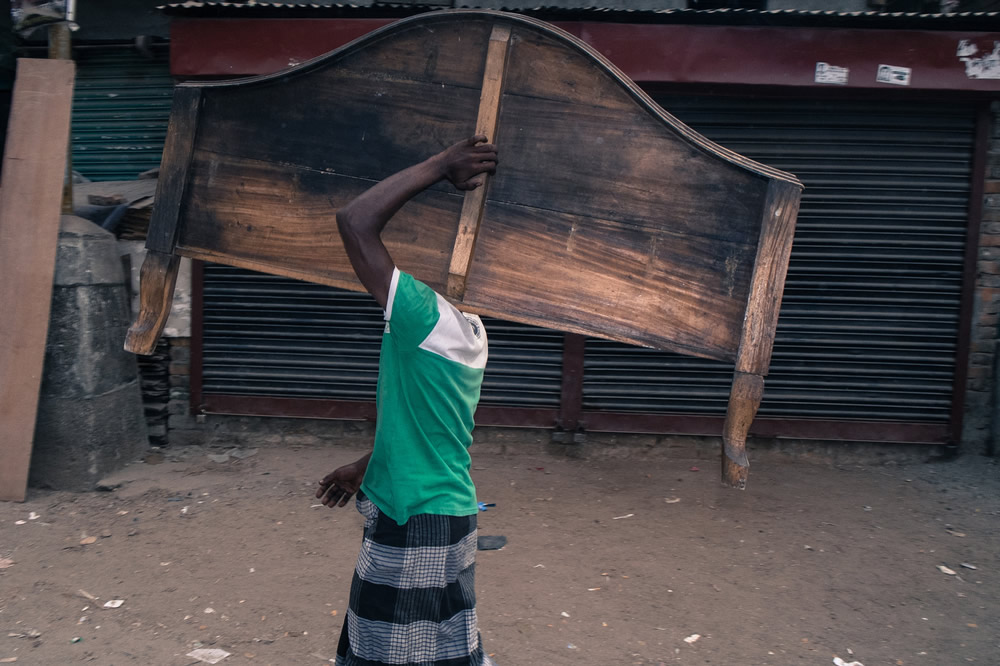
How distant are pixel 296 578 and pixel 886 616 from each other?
2.77 m

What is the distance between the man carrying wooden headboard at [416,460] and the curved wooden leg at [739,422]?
63 cm

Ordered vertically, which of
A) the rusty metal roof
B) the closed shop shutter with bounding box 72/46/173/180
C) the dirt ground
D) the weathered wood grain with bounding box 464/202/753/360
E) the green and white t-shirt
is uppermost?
the rusty metal roof

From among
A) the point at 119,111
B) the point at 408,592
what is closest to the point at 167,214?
the point at 408,592

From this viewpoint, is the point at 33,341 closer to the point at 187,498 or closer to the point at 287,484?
the point at 187,498

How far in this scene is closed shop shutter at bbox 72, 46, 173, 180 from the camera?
624 centimetres

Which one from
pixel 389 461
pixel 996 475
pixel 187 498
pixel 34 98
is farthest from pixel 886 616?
pixel 34 98

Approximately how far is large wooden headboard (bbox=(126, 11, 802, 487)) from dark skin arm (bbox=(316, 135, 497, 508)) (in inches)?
3.6

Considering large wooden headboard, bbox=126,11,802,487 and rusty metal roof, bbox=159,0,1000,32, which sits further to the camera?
rusty metal roof, bbox=159,0,1000,32

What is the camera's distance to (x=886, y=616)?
3348mm

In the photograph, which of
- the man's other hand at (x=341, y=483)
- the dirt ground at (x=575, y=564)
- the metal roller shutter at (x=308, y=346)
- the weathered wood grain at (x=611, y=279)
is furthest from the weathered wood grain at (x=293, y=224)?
the metal roller shutter at (x=308, y=346)

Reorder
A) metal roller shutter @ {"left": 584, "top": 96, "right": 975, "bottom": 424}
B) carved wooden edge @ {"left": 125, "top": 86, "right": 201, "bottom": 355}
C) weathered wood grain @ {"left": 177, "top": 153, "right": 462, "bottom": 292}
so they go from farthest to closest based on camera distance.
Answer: metal roller shutter @ {"left": 584, "top": 96, "right": 975, "bottom": 424} < carved wooden edge @ {"left": 125, "top": 86, "right": 201, "bottom": 355} < weathered wood grain @ {"left": 177, "top": 153, "right": 462, "bottom": 292}

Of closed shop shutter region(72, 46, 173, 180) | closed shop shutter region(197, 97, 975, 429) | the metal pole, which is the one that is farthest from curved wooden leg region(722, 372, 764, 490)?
closed shop shutter region(72, 46, 173, 180)

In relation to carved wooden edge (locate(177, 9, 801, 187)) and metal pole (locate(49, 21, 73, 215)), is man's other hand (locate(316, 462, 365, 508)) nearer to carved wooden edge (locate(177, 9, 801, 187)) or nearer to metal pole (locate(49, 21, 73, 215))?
carved wooden edge (locate(177, 9, 801, 187))

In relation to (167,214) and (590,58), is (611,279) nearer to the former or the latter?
(590,58)
